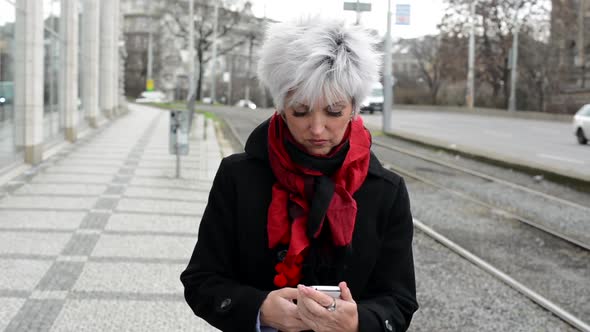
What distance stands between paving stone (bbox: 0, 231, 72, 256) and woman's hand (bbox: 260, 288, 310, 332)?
557 centimetres

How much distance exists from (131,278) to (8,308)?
1205 mm

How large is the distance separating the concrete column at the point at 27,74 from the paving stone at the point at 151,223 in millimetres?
5120

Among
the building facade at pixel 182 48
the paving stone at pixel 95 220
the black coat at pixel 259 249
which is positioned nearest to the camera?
Answer: the black coat at pixel 259 249

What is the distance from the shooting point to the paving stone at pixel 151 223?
8898 millimetres

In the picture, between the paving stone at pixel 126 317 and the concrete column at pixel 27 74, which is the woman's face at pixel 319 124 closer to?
the paving stone at pixel 126 317

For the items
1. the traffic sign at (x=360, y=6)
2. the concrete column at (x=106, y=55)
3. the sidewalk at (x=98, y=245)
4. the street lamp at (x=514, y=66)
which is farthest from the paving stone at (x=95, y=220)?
the street lamp at (x=514, y=66)

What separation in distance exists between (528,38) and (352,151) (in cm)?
5233

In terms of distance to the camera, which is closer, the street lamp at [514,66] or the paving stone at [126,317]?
the paving stone at [126,317]

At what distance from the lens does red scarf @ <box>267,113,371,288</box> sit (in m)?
2.30

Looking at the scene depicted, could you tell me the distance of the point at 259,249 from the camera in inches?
94.5

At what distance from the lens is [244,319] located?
234 cm

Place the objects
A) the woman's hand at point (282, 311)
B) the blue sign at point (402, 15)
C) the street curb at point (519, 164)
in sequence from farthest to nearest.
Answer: the blue sign at point (402, 15) < the street curb at point (519, 164) < the woman's hand at point (282, 311)

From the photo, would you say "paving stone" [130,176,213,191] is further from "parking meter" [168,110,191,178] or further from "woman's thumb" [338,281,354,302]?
"woman's thumb" [338,281,354,302]

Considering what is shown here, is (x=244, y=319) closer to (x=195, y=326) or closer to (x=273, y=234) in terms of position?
(x=273, y=234)
